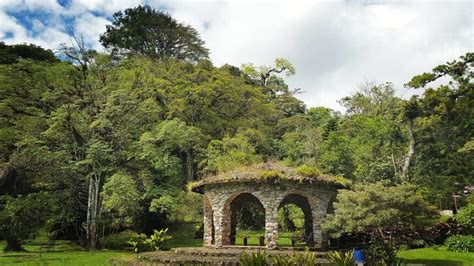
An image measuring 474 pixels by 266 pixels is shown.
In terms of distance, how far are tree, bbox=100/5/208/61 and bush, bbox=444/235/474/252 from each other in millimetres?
33127

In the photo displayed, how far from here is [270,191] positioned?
1953 cm

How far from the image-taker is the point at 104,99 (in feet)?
97.9

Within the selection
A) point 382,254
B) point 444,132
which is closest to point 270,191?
point 382,254

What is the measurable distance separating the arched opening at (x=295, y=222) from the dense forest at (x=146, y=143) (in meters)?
4.52

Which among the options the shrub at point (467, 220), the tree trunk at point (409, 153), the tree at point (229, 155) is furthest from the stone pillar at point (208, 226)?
the tree trunk at point (409, 153)

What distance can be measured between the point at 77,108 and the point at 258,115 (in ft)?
58.2

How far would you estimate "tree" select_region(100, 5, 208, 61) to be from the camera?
4769 centimetres

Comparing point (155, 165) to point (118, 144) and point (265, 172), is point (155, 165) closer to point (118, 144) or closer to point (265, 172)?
point (118, 144)

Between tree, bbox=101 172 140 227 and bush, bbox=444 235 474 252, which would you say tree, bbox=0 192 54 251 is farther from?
bush, bbox=444 235 474 252

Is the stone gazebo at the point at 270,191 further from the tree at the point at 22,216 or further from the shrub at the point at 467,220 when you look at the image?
the tree at the point at 22,216

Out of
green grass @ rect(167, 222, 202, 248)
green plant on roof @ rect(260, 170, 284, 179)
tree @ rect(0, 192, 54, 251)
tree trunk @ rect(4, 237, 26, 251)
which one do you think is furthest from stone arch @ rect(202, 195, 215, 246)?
tree trunk @ rect(4, 237, 26, 251)

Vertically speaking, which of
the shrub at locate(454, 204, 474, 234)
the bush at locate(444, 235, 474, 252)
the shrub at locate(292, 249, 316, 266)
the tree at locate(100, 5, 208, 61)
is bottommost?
the shrub at locate(292, 249, 316, 266)

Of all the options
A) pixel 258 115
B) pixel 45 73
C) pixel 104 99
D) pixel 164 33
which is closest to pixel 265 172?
pixel 104 99

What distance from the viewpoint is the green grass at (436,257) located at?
682 inches
